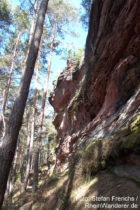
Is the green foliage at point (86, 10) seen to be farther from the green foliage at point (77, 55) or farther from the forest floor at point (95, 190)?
the forest floor at point (95, 190)

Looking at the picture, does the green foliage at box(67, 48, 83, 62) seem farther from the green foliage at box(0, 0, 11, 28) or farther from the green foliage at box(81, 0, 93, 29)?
the green foliage at box(0, 0, 11, 28)

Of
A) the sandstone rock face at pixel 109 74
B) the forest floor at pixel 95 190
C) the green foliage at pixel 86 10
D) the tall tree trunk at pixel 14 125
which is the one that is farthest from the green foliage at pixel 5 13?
the forest floor at pixel 95 190

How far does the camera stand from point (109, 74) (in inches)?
331

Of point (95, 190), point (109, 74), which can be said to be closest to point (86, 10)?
point (109, 74)

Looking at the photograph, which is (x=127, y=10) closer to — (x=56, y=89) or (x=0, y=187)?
(x=0, y=187)

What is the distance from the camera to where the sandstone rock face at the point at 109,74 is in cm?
643

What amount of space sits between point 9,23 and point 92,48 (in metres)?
10.4

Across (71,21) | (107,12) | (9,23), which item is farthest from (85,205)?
(9,23)

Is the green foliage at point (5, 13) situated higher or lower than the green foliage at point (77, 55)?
higher

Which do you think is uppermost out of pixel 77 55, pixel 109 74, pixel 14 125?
pixel 77 55

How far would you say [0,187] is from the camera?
13.5ft

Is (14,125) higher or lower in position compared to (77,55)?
lower

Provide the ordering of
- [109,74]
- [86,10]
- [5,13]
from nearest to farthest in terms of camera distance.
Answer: [109,74], [86,10], [5,13]

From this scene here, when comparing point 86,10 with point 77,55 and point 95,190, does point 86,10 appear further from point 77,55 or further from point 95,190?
point 95,190
